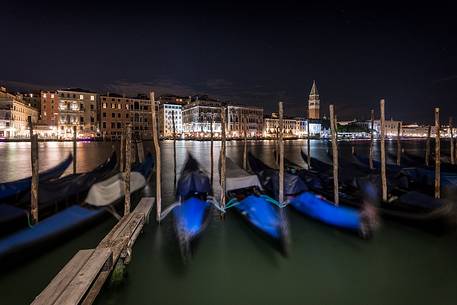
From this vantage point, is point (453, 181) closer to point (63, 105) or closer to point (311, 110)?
point (63, 105)

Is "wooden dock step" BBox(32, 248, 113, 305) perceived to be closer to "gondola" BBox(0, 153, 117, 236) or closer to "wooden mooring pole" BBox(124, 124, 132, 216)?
"wooden mooring pole" BBox(124, 124, 132, 216)

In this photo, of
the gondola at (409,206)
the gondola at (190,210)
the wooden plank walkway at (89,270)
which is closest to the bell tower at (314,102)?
the gondola at (409,206)

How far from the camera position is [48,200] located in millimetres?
6312

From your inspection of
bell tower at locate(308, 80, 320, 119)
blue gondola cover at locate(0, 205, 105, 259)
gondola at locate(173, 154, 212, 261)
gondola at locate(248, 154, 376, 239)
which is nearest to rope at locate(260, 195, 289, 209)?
gondola at locate(248, 154, 376, 239)

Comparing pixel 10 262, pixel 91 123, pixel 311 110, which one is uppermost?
pixel 311 110

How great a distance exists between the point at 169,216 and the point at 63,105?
5475 centimetres

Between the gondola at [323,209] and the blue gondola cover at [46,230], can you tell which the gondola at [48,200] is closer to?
the blue gondola cover at [46,230]

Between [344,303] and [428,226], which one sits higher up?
[428,226]

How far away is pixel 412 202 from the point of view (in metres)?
6.05

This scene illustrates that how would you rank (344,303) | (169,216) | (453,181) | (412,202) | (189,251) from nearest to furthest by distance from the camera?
(344,303) → (189,251) → (412,202) → (169,216) → (453,181)

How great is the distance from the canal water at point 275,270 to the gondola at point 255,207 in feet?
0.67

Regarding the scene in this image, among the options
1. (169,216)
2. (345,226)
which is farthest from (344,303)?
(169,216)

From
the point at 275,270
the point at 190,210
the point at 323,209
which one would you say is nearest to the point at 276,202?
the point at 323,209

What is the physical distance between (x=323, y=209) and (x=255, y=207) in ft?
4.88
